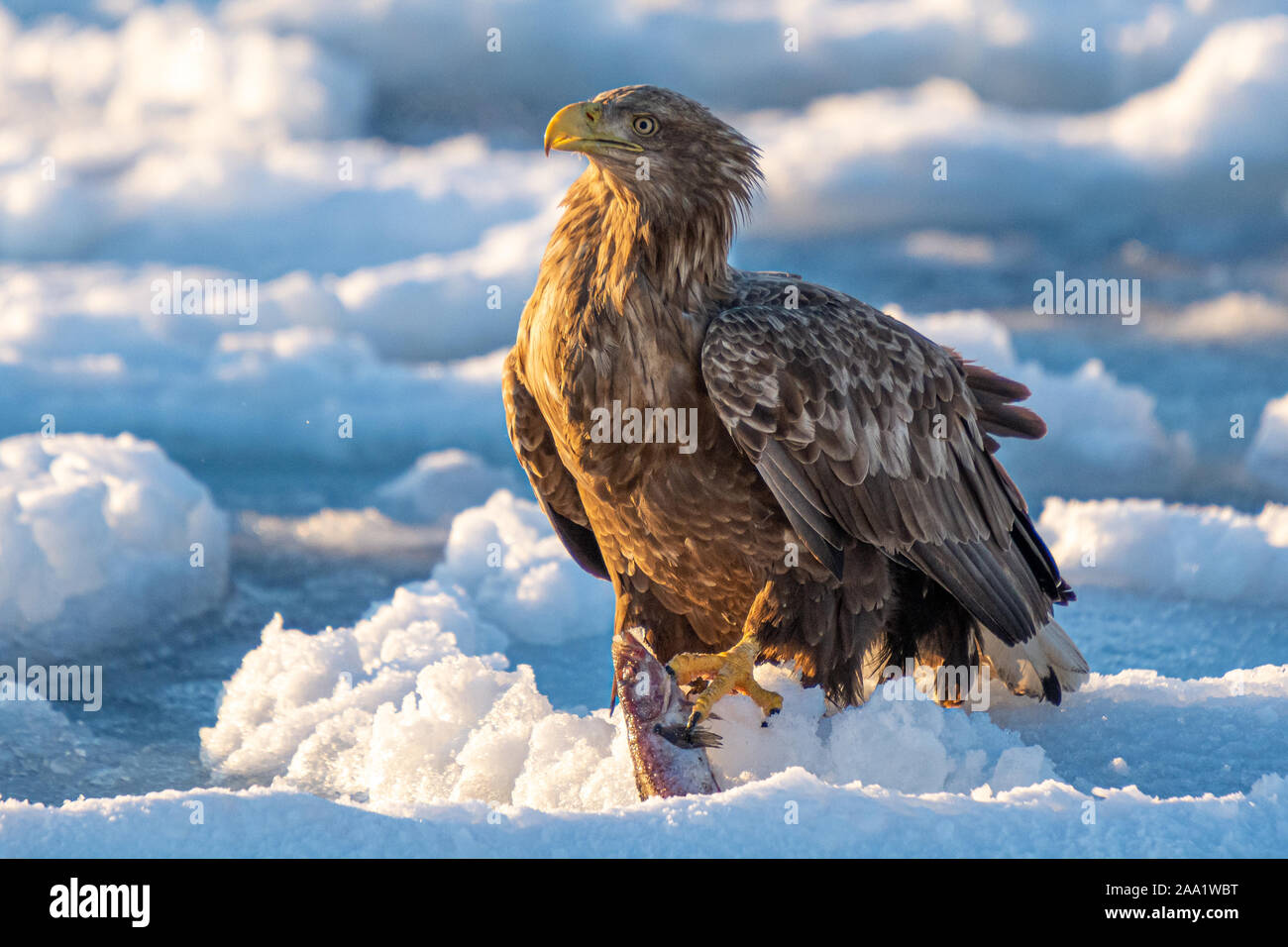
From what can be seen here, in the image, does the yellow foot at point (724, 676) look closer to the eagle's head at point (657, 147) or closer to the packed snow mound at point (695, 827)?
the packed snow mound at point (695, 827)

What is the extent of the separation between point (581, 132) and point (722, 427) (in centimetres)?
179

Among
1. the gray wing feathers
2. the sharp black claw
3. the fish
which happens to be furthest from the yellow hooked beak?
the sharp black claw

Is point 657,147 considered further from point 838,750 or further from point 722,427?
point 838,750

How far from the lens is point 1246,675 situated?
28.2 feet

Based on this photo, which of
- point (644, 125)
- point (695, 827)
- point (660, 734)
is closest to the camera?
point (695, 827)

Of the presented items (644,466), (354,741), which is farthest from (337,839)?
(354,741)

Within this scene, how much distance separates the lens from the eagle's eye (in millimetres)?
6305

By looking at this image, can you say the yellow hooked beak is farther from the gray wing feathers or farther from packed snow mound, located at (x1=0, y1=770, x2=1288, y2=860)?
packed snow mound, located at (x1=0, y1=770, x2=1288, y2=860)

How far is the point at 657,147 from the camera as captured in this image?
634 centimetres

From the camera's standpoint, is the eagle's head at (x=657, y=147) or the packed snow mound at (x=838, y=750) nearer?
the packed snow mound at (x=838, y=750)

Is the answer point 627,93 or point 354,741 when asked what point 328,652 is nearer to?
point 354,741

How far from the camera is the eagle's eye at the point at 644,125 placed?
6.30 meters

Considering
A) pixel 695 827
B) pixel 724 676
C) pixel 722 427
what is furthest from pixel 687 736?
pixel 722 427

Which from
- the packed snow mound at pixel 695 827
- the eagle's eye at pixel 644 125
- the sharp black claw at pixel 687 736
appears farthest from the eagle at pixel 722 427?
the packed snow mound at pixel 695 827
